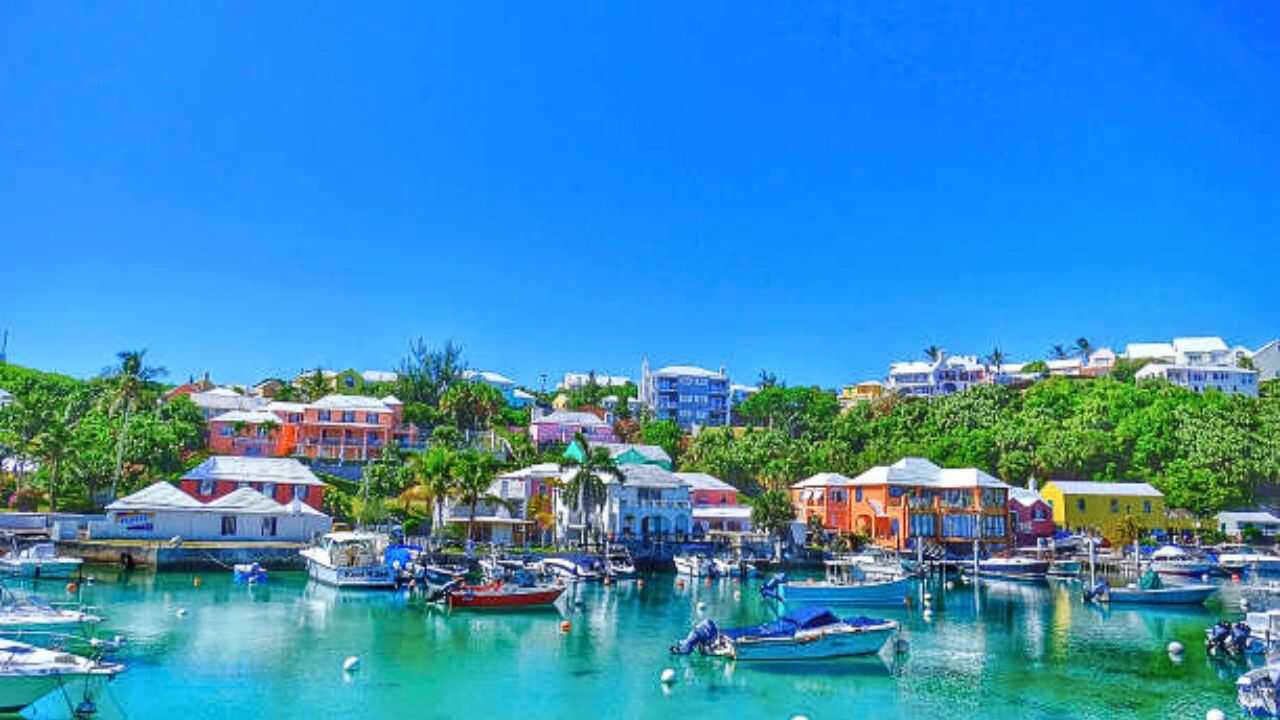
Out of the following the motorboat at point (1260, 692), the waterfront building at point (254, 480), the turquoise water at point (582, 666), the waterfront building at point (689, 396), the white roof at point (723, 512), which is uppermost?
the waterfront building at point (689, 396)

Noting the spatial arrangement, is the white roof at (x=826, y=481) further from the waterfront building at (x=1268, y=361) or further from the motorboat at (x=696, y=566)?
the waterfront building at (x=1268, y=361)

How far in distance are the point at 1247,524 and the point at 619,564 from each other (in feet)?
215

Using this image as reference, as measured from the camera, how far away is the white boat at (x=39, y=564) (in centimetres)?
5369

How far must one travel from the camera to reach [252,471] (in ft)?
250

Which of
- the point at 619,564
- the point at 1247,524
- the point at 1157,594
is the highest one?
the point at 1247,524

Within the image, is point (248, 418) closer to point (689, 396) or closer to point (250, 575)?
point (250, 575)

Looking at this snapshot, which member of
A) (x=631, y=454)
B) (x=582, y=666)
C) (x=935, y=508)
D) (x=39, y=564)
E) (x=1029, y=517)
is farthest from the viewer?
(x=631, y=454)

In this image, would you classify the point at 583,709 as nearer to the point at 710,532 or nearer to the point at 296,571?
the point at 296,571

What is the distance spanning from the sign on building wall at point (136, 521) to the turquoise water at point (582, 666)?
12539 mm

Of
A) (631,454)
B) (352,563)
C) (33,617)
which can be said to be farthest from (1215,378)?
(33,617)

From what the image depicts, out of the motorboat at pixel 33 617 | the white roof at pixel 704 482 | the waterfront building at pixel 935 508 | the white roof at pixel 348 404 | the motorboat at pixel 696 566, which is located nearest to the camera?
the motorboat at pixel 33 617

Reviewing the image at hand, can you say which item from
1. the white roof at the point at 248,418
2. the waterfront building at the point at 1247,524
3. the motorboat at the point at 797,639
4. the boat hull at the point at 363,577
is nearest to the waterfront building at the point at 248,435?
the white roof at the point at 248,418

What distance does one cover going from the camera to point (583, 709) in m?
28.1

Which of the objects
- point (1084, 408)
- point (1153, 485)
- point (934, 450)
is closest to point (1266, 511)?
point (1153, 485)
